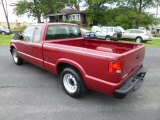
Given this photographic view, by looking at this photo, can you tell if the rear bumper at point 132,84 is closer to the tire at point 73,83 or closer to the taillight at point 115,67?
the taillight at point 115,67

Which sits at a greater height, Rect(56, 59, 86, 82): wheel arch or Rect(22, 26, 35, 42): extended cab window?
Rect(22, 26, 35, 42): extended cab window

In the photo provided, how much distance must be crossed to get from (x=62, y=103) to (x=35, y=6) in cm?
4381

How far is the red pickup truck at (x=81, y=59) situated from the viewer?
359 centimetres

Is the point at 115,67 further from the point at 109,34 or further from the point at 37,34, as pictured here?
the point at 109,34

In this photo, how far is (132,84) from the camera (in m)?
3.94

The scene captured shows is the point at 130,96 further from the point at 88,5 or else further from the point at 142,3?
the point at 88,5

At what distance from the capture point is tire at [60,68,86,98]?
14.1 feet

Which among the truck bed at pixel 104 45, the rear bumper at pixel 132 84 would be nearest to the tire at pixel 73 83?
the rear bumper at pixel 132 84

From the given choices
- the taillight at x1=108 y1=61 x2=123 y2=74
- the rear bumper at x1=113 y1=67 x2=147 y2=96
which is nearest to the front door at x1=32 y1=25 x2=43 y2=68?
the taillight at x1=108 y1=61 x2=123 y2=74

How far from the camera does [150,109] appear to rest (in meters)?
4.04

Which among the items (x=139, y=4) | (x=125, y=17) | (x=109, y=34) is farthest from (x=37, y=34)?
(x=139, y=4)

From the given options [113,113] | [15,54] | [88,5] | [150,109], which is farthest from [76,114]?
[88,5]

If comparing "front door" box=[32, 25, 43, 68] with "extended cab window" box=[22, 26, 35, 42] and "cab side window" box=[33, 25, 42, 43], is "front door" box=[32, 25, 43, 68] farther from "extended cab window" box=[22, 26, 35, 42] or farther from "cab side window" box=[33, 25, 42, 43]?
"extended cab window" box=[22, 26, 35, 42]

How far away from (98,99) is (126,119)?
1.01 metres
